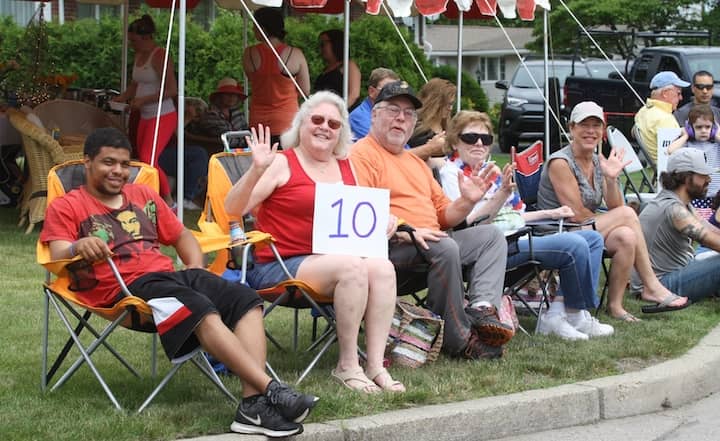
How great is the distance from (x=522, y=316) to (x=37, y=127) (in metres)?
5.27

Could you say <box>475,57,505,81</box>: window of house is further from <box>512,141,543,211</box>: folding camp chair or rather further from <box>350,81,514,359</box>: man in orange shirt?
<box>350,81,514,359</box>: man in orange shirt

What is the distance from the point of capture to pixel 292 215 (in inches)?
252

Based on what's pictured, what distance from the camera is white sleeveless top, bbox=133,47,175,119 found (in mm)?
12047

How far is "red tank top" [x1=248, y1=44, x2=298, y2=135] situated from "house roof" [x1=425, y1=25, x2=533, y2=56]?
137 ft

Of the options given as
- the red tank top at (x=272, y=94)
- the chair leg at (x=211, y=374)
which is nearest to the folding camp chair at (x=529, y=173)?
the chair leg at (x=211, y=374)

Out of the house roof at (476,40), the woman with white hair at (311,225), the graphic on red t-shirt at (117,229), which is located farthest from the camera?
the house roof at (476,40)

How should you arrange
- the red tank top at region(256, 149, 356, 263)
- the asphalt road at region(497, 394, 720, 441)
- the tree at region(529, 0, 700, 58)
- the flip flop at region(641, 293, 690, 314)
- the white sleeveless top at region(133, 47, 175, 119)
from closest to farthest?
the asphalt road at region(497, 394, 720, 441), the red tank top at region(256, 149, 356, 263), the flip flop at region(641, 293, 690, 314), the white sleeveless top at region(133, 47, 175, 119), the tree at region(529, 0, 700, 58)

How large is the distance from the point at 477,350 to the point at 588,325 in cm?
113

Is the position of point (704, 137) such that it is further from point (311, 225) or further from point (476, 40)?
point (476, 40)

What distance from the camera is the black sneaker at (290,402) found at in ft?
16.8

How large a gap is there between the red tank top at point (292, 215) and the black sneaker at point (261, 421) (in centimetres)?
130

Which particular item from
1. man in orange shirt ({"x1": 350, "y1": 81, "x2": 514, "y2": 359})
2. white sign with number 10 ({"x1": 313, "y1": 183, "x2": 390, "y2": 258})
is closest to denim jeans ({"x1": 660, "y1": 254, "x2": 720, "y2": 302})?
man in orange shirt ({"x1": 350, "y1": 81, "x2": 514, "y2": 359})

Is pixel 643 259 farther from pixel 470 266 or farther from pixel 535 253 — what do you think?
pixel 470 266

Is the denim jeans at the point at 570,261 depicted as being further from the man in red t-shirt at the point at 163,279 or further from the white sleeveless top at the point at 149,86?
the white sleeveless top at the point at 149,86
